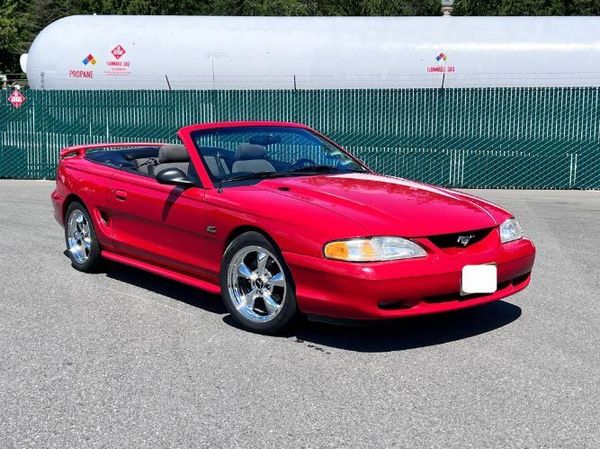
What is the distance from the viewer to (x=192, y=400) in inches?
160

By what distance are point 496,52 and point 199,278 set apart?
14.8 meters

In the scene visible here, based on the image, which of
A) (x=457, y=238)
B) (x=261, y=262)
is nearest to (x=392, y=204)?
(x=457, y=238)

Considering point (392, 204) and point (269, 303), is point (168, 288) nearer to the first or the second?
point (269, 303)

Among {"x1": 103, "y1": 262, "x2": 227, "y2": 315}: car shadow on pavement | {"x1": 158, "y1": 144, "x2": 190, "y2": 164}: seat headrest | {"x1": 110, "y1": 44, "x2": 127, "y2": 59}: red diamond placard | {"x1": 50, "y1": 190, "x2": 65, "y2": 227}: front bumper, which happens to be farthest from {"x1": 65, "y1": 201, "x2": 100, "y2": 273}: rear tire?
{"x1": 110, "y1": 44, "x2": 127, "y2": 59}: red diamond placard

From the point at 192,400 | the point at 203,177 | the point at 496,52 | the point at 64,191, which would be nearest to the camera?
the point at 192,400

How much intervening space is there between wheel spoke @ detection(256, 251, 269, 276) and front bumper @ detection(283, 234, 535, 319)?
29 centimetres

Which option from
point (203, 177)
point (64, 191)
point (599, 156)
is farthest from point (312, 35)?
point (203, 177)

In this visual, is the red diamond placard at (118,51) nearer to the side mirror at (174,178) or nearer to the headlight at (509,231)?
the side mirror at (174,178)

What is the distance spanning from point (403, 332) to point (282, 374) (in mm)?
1160

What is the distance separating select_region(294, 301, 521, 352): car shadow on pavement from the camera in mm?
5039

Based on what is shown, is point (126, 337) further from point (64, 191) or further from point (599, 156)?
point (599, 156)

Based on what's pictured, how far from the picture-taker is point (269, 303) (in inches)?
205

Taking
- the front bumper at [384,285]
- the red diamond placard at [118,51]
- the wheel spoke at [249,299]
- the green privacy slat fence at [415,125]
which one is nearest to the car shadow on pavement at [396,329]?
the front bumper at [384,285]

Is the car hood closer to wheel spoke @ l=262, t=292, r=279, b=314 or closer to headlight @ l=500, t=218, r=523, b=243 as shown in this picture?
headlight @ l=500, t=218, r=523, b=243
